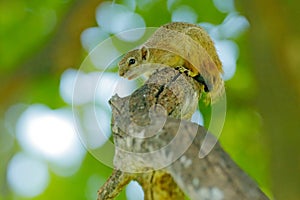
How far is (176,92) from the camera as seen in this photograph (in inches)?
29.1

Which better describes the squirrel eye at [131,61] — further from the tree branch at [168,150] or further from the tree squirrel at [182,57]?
the tree branch at [168,150]

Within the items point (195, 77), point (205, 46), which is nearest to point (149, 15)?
point (205, 46)

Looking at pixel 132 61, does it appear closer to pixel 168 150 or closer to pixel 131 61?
pixel 131 61

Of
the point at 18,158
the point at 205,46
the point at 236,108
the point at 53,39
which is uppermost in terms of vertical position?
the point at 205,46

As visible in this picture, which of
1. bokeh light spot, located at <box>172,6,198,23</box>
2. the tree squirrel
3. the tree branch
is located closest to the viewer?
the tree branch

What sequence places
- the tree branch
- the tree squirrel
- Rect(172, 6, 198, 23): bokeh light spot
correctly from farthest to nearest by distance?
Rect(172, 6, 198, 23): bokeh light spot < the tree squirrel < the tree branch

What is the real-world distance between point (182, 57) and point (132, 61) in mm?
95

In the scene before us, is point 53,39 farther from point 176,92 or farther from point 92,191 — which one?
point 176,92

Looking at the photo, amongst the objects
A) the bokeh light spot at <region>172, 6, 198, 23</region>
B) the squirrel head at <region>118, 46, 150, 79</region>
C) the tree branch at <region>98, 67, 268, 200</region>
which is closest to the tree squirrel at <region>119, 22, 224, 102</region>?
the squirrel head at <region>118, 46, 150, 79</region>

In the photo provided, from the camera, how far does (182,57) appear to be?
1.02 metres

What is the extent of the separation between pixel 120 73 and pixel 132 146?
0.38m

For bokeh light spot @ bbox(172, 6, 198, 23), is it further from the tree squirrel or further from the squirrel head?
the squirrel head

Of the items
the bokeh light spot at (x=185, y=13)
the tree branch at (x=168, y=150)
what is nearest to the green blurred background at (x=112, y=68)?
the bokeh light spot at (x=185, y=13)

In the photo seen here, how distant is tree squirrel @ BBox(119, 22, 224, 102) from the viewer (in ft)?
3.07
